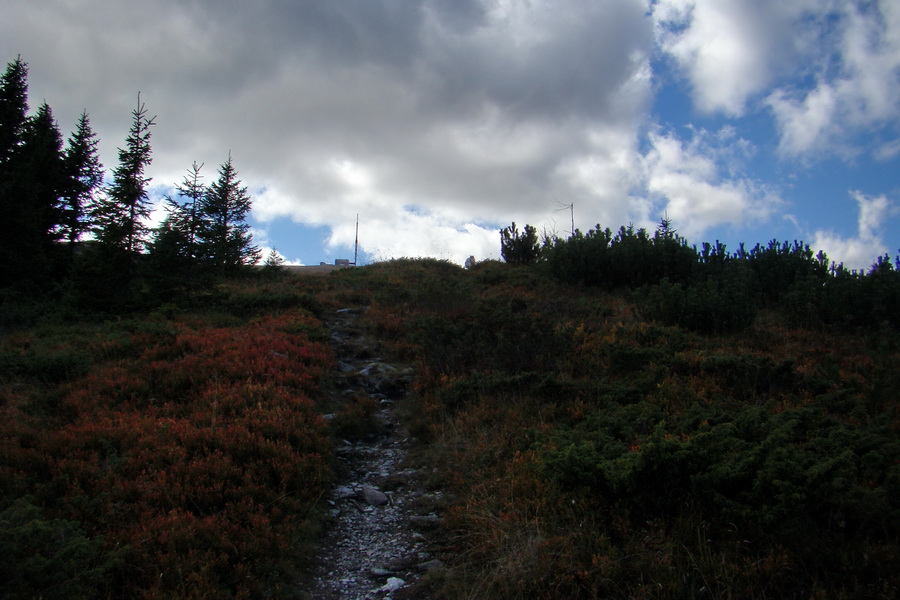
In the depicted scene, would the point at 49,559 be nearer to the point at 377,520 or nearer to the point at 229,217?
the point at 377,520

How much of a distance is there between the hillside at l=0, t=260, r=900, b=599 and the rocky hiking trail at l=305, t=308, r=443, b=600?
186 millimetres

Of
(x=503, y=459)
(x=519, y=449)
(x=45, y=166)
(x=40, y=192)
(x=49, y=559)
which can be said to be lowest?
(x=49, y=559)

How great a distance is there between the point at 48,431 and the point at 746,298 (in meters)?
11.4

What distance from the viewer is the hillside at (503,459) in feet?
11.8

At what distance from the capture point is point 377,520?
211 inches

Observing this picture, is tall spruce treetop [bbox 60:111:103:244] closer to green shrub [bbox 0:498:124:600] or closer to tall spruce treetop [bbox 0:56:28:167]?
tall spruce treetop [bbox 0:56:28:167]

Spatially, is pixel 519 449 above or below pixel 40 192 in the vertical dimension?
below

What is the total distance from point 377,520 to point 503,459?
1.54 metres

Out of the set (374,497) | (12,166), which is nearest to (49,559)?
(374,497)

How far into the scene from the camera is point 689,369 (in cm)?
733

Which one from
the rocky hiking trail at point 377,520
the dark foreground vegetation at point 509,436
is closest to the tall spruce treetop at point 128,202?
the dark foreground vegetation at point 509,436

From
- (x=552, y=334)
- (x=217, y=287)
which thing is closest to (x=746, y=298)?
(x=552, y=334)

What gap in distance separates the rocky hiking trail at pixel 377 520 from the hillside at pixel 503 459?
7.3 inches

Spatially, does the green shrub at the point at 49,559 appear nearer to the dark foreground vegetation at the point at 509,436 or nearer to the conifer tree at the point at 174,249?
the dark foreground vegetation at the point at 509,436
